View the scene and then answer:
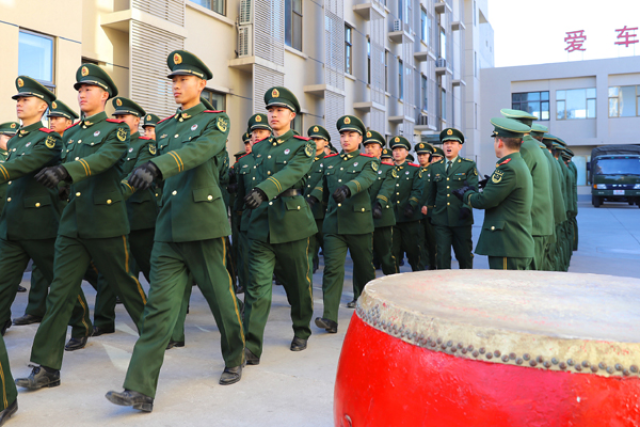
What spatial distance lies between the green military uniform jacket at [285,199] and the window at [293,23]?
11384 millimetres

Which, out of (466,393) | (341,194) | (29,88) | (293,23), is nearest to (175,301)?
(341,194)

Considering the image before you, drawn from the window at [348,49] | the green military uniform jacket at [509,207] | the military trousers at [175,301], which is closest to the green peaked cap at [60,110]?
→ the military trousers at [175,301]

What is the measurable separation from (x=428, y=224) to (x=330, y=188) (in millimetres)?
4132

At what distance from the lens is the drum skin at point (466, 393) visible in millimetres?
1445

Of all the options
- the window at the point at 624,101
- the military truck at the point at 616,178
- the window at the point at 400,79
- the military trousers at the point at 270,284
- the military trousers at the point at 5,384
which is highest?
the window at the point at 624,101

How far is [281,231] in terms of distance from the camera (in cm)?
431

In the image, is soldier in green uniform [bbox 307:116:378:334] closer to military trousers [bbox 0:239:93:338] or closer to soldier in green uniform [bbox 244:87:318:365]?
soldier in green uniform [bbox 244:87:318:365]

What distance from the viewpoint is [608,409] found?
1432 mm

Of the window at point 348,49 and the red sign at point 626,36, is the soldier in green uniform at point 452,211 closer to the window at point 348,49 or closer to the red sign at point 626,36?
the window at point 348,49

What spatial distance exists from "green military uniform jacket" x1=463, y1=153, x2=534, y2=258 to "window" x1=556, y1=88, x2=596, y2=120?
4012 cm

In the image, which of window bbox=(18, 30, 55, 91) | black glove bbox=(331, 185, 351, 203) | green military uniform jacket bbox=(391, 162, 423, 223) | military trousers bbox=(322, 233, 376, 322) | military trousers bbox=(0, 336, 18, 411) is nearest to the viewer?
military trousers bbox=(0, 336, 18, 411)

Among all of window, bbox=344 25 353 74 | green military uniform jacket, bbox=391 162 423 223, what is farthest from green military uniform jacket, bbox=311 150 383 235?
window, bbox=344 25 353 74

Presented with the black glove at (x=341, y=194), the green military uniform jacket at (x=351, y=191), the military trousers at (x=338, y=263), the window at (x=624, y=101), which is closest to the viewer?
the black glove at (x=341, y=194)

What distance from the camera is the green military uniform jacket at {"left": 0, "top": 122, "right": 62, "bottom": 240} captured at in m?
4.14
